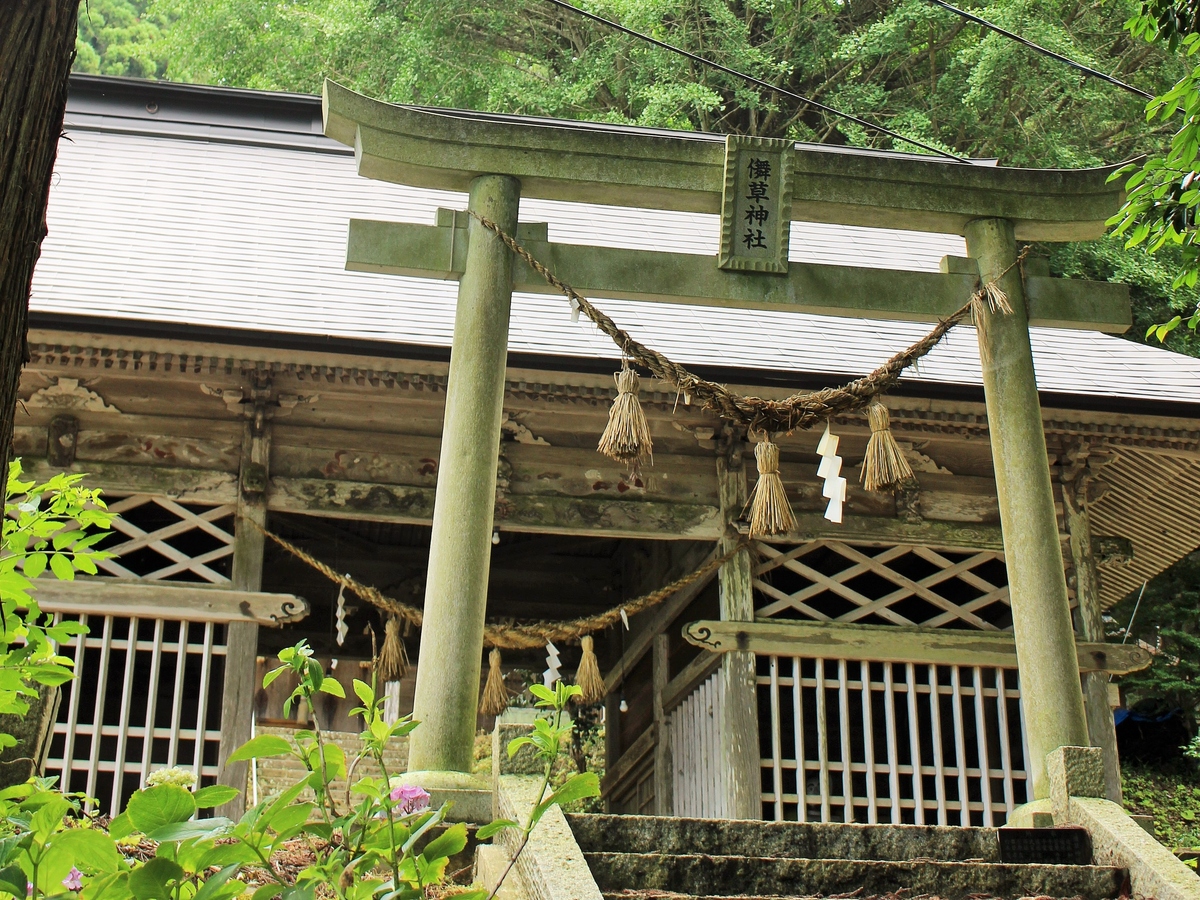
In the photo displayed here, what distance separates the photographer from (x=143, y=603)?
24.3 ft

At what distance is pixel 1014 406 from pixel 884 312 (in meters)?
0.80

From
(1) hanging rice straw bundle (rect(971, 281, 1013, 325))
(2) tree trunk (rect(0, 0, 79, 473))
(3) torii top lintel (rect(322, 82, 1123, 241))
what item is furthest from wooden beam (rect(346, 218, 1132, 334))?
(2) tree trunk (rect(0, 0, 79, 473))

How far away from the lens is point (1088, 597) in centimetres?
816

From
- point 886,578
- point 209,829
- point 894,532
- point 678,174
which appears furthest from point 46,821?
point 886,578

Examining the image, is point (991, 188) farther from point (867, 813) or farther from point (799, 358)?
point (867, 813)

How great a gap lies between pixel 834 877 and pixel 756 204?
11.0ft

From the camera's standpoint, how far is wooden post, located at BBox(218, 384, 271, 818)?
718 cm

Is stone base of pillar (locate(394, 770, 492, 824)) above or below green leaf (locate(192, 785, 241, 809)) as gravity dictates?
above

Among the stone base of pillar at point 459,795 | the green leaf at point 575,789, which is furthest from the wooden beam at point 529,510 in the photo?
the green leaf at point 575,789

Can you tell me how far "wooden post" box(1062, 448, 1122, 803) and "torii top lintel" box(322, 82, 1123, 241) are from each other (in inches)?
90.4

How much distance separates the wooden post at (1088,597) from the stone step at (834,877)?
11.9 ft

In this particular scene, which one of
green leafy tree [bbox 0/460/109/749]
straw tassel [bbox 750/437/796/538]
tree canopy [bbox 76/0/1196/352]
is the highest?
tree canopy [bbox 76/0/1196/352]

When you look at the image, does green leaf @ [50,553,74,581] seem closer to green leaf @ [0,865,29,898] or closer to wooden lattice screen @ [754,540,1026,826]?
green leaf @ [0,865,29,898]

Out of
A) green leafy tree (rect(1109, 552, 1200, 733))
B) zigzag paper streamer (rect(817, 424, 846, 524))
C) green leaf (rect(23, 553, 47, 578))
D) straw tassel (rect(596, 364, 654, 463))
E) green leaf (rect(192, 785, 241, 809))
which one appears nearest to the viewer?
green leaf (rect(192, 785, 241, 809))
